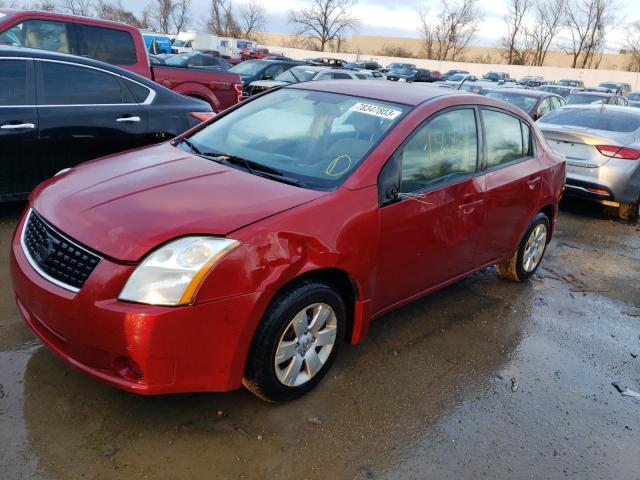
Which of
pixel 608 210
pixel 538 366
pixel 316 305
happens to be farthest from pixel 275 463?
pixel 608 210

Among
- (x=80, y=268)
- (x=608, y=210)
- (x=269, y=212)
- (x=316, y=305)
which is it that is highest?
(x=269, y=212)

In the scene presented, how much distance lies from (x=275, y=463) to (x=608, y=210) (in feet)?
24.9

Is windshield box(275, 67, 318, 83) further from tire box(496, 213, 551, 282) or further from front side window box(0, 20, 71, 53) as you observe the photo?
tire box(496, 213, 551, 282)

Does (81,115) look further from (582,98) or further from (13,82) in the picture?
(582,98)

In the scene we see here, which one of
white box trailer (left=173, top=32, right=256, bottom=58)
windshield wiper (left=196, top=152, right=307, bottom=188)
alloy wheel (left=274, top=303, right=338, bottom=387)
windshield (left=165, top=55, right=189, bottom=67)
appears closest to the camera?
alloy wheel (left=274, top=303, right=338, bottom=387)

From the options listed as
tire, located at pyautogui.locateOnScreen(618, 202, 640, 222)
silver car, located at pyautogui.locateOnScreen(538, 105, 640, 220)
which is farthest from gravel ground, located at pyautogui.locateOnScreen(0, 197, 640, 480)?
tire, located at pyautogui.locateOnScreen(618, 202, 640, 222)

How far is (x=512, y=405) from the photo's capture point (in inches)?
126

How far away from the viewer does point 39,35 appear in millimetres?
7148

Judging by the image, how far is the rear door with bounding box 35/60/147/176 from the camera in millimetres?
5047

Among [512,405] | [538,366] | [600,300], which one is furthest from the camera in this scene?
[600,300]

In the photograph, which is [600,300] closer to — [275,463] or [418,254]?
[418,254]

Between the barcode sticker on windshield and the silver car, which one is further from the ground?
the barcode sticker on windshield

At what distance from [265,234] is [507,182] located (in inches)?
93.5

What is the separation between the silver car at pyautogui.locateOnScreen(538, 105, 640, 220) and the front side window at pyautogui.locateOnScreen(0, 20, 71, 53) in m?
6.89
